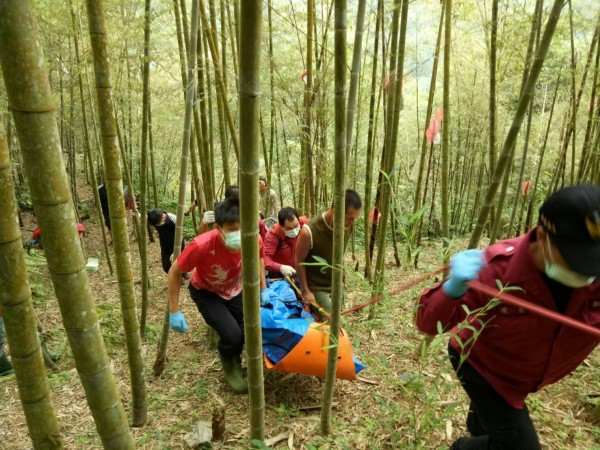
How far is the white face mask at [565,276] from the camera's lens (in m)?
1.28

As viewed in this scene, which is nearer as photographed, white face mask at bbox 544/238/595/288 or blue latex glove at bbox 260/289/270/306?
white face mask at bbox 544/238/595/288

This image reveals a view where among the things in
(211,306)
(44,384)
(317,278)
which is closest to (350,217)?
(317,278)

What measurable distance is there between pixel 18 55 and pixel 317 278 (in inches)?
113

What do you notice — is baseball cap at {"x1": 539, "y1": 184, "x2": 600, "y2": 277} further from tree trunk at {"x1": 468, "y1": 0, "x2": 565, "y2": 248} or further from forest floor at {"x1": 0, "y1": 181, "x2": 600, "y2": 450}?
tree trunk at {"x1": 468, "y1": 0, "x2": 565, "y2": 248}

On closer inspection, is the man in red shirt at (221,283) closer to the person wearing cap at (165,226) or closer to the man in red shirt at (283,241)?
the man in red shirt at (283,241)

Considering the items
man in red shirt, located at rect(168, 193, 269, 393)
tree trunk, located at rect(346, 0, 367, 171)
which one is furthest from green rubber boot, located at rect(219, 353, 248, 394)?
tree trunk, located at rect(346, 0, 367, 171)

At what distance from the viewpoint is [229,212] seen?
2.50m

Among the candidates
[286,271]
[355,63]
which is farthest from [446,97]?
[286,271]

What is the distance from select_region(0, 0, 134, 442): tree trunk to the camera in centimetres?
74

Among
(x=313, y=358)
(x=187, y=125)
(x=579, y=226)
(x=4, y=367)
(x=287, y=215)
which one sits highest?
(x=187, y=125)

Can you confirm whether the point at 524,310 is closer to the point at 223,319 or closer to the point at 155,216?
the point at 223,319

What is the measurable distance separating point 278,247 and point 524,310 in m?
2.42

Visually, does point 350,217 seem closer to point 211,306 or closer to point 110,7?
point 211,306

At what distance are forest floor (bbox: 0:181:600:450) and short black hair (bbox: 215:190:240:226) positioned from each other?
904mm
